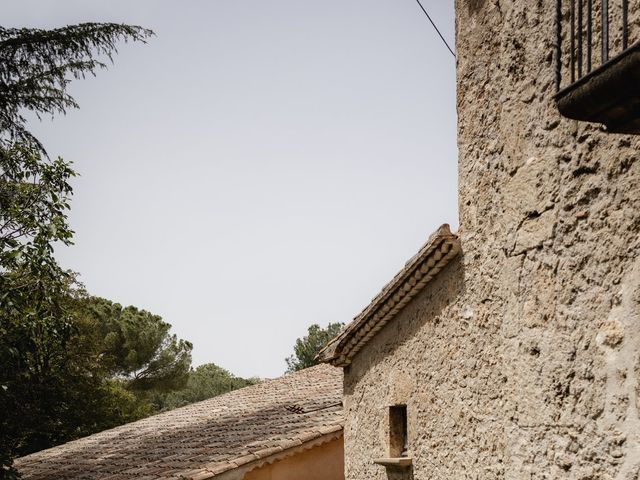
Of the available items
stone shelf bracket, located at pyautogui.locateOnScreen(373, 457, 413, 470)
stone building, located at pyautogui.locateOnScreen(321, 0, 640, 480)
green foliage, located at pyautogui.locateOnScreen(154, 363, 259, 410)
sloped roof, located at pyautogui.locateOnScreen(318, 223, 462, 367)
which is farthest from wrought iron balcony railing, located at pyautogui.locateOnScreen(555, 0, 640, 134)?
green foliage, located at pyautogui.locateOnScreen(154, 363, 259, 410)

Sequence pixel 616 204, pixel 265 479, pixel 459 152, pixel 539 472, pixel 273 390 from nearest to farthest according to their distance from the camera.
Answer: pixel 616 204
pixel 539 472
pixel 459 152
pixel 265 479
pixel 273 390

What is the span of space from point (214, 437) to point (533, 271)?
8406 mm

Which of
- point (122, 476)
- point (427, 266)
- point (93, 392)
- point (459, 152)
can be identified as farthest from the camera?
point (93, 392)

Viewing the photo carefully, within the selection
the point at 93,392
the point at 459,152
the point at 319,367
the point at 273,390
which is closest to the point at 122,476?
the point at 273,390

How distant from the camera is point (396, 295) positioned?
5.67 metres

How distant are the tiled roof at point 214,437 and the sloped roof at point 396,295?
228cm

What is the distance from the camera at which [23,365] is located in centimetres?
892

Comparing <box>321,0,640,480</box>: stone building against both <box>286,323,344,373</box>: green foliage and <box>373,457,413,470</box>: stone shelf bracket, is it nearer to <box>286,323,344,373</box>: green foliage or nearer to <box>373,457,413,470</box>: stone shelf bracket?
<box>373,457,413,470</box>: stone shelf bracket

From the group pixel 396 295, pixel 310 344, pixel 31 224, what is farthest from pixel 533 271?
pixel 310 344

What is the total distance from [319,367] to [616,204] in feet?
41.7

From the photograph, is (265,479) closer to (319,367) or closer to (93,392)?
(319,367)

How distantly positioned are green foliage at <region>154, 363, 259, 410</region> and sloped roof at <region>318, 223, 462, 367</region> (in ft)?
85.1

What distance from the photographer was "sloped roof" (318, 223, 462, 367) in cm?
476

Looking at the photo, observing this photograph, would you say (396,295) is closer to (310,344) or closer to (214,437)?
(214,437)
